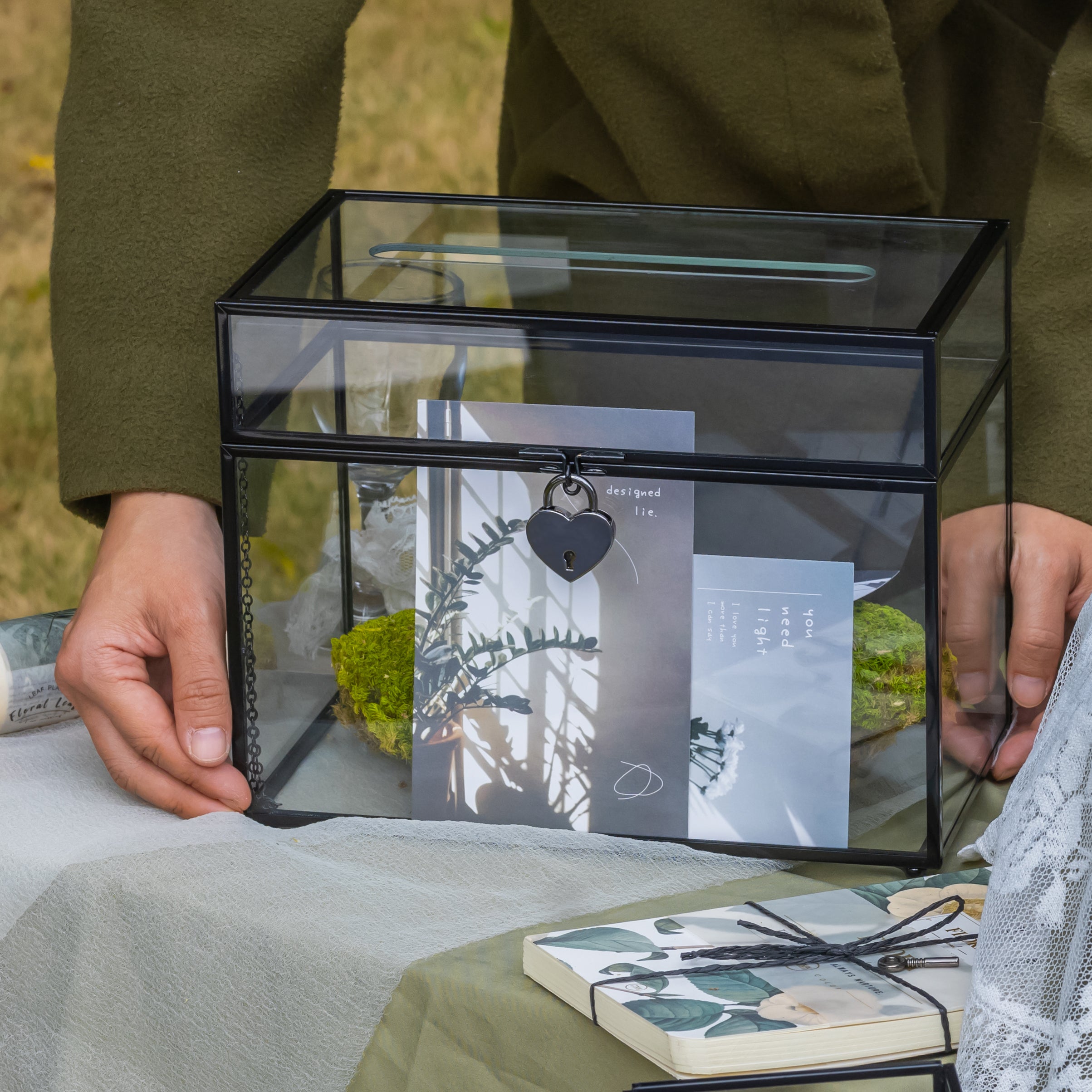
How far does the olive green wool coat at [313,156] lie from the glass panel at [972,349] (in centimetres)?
3

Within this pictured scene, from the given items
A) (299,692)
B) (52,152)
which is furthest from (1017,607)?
(52,152)

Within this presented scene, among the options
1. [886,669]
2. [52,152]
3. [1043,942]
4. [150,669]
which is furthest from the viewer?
[52,152]

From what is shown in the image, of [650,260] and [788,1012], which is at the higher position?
[650,260]

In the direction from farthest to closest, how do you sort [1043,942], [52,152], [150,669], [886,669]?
[52,152] < [150,669] < [886,669] < [1043,942]

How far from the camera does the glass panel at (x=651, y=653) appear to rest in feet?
1.78

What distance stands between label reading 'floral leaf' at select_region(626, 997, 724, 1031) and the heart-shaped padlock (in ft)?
0.72

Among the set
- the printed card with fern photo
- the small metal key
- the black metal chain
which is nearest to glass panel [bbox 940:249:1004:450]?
the printed card with fern photo

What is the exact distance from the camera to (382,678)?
1.97ft

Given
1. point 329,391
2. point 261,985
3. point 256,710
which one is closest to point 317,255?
point 329,391

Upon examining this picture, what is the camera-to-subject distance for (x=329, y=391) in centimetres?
57

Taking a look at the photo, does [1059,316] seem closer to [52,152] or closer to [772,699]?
[772,699]

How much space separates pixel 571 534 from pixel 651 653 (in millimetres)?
68

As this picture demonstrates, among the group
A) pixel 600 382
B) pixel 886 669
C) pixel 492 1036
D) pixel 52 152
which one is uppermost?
pixel 52 152

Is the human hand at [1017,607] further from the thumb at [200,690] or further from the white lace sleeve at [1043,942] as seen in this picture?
the thumb at [200,690]
